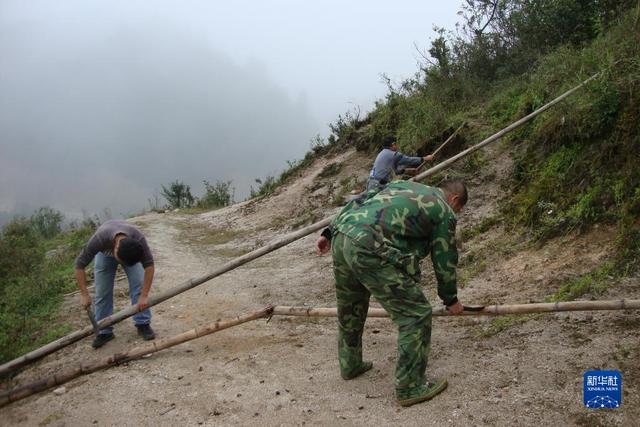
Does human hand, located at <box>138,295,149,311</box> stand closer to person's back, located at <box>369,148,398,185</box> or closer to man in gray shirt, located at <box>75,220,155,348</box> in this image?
man in gray shirt, located at <box>75,220,155,348</box>

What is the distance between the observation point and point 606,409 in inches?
114

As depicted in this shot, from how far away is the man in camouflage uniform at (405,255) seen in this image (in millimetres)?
3186

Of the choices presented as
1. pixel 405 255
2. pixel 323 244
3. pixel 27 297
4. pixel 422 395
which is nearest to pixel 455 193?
pixel 405 255

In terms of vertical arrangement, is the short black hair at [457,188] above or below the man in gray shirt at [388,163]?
below

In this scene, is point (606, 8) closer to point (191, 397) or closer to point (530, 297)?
point (530, 297)

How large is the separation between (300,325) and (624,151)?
3.86 m

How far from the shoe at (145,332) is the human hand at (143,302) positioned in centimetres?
51

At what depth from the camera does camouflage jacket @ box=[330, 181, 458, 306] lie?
319 cm

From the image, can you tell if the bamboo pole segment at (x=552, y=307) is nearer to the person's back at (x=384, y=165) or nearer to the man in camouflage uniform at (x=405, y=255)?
the man in camouflage uniform at (x=405, y=255)

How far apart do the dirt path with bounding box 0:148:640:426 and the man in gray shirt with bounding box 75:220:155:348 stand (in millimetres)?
224

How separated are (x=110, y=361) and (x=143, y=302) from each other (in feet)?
1.84

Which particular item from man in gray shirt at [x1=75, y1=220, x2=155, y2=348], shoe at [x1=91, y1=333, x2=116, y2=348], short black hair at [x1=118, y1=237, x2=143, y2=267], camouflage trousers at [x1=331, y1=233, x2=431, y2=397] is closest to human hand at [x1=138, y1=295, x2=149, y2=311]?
man in gray shirt at [x1=75, y1=220, x2=155, y2=348]

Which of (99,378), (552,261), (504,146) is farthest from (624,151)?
(99,378)

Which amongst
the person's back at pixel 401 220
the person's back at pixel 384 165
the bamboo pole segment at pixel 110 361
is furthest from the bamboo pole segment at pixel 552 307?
the person's back at pixel 384 165
